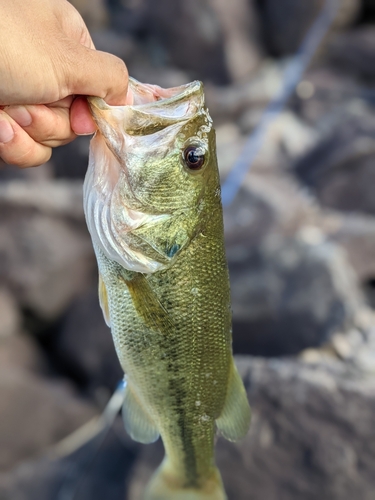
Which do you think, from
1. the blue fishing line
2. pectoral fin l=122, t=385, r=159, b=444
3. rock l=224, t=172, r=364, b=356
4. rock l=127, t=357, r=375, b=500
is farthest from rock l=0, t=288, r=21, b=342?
pectoral fin l=122, t=385, r=159, b=444

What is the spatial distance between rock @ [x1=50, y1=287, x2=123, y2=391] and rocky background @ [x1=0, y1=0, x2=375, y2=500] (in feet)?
0.05

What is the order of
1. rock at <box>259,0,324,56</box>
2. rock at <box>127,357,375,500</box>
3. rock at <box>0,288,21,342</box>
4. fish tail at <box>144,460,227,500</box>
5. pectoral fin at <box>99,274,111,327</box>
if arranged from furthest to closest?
rock at <box>259,0,324,56</box>, rock at <box>0,288,21,342</box>, rock at <box>127,357,375,500</box>, fish tail at <box>144,460,227,500</box>, pectoral fin at <box>99,274,111,327</box>

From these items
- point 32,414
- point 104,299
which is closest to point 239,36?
point 32,414

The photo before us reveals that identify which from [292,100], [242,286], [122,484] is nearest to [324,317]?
[242,286]

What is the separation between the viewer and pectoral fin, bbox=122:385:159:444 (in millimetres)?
1723

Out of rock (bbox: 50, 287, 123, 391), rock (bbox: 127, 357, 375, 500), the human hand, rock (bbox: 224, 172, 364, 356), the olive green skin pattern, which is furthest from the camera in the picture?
rock (bbox: 50, 287, 123, 391)

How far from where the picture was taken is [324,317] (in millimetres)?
3816

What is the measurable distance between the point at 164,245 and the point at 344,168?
561cm

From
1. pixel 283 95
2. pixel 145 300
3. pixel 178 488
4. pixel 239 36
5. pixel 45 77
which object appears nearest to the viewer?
pixel 45 77

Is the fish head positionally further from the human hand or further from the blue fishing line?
the blue fishing line

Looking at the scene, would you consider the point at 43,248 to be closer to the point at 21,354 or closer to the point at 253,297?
the point at 21,354

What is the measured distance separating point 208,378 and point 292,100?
7.96 m

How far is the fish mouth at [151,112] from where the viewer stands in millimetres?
1359

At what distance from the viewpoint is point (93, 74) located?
1314 mm
